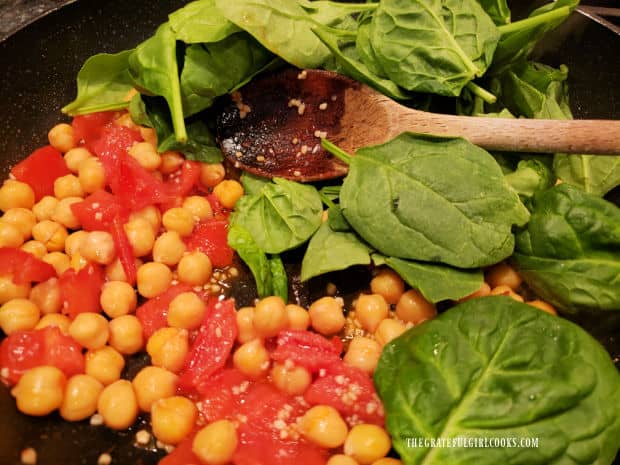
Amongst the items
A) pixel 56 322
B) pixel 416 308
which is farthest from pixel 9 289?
pixel 416 308

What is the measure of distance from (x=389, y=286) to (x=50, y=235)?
4.59 ft

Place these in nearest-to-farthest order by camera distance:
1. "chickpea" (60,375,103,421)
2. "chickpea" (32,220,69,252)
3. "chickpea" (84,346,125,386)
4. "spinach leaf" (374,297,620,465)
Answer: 1. "spinach leaf" (374,297,620,465)
2. "chickpea" (60,375,103,421)
3. "chickpea" (84,346,125,386)
4. "chickpea" (32,220,69,252)

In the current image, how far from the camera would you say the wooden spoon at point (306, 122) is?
2273 mm

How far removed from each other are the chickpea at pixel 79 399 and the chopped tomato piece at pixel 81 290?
29 centimetres

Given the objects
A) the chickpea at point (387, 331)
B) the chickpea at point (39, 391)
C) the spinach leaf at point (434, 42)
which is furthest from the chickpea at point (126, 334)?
the spinach leaf at point (434, 42)

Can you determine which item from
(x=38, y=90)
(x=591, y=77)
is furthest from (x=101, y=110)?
(x=591, y=77)

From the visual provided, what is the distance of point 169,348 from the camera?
6.48 feet

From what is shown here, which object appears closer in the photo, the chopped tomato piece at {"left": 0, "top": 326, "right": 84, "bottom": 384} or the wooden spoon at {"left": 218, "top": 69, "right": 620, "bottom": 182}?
the chopped tomato piece at {"left": 0, "top": 326, "right": 84, "bottom": 384}

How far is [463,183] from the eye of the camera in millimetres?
2004

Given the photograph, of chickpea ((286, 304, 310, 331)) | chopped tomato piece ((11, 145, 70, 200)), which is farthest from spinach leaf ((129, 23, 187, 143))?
chickpea ((286, 304, 310, 331))

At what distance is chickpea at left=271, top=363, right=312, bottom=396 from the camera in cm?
190

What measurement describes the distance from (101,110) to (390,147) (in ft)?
4.37

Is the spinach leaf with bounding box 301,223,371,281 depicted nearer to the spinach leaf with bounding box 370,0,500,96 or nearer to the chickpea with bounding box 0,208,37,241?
the spinach leaf with bounding box 370,0,500,96

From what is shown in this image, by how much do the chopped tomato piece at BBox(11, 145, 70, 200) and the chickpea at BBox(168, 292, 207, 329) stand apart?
0.88 m
